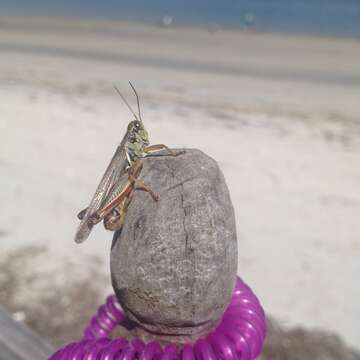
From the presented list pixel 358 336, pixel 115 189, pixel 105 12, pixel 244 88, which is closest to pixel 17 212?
pixel 358 336

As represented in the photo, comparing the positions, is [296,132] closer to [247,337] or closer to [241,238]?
[241,238]

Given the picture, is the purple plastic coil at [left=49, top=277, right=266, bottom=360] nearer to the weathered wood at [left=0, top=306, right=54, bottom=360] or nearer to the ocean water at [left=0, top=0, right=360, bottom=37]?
the weathered wood at [left=0, top=306, right=54, bottom=360]

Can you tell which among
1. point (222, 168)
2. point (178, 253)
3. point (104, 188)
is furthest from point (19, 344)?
point (222, 168)

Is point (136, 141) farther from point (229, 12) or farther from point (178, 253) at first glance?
point (229, 12)

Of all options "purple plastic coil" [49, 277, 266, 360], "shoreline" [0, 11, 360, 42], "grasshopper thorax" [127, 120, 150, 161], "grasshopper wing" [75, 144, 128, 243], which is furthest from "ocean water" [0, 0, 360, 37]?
"purple plastic coil" [49, 277, 266, 360]

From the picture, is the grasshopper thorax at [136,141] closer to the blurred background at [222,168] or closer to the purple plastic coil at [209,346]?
the purple plastic coil at [209,346]
